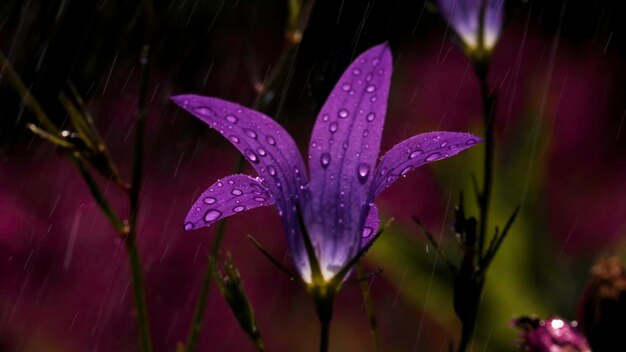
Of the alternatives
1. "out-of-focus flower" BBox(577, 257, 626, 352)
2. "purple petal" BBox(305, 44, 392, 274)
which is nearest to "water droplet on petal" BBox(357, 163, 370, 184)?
"purple petal" BBox(305, 44, 392, 274)

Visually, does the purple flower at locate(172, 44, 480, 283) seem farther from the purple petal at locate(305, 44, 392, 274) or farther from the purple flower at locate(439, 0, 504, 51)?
the purple flower at locate(439, 0, 504, 51)

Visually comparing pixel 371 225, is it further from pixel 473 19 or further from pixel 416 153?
pixel 473 19

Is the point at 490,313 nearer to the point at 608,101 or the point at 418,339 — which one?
the point at 418,339

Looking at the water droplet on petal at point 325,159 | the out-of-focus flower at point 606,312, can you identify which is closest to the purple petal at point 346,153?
the water droplet on petal at point 325,159

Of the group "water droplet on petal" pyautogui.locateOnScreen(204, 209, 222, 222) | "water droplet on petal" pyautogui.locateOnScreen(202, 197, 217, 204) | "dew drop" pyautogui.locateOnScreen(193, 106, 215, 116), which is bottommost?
"water droplet on petal" pyautogui.locateOnScreen(204, 209, 222, 222)

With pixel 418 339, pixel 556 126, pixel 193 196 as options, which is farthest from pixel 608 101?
pixel 193 196

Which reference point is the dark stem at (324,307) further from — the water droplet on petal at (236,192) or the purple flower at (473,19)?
the purple flower at (473,19)
